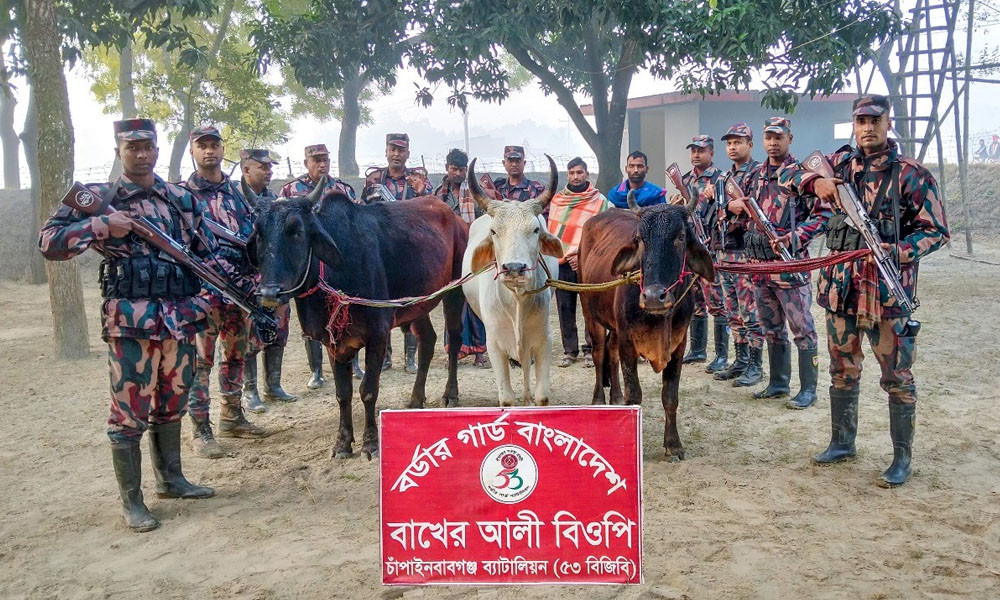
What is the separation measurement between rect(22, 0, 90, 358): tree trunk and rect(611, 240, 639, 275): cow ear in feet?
22.4

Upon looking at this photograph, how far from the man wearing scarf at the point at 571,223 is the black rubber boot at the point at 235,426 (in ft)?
10.9

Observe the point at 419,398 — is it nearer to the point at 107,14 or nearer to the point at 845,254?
the point at 845,254

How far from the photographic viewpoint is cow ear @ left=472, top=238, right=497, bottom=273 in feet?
18.2

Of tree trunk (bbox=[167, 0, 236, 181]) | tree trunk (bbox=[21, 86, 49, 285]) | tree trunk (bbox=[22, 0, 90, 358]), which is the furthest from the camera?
tree trunk (bbox=[167, 0, 236, 181])

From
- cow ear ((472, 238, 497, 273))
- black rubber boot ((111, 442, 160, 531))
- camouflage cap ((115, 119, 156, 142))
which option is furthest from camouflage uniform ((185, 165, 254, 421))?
cow ear ((472, 238, 497, 273))

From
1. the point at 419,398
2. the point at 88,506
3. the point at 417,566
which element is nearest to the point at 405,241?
the point at 419,398

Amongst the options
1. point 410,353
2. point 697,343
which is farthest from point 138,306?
point 697,343

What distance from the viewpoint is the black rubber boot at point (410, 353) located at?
846 centimetres

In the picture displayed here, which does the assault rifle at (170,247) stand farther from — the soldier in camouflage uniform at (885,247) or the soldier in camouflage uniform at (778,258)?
the soldier in camouflage uniform at (778,258)

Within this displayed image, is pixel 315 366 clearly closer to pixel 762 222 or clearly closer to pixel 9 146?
pixel 762 222

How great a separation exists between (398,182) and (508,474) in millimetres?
A: 5876

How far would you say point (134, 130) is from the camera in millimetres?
4516

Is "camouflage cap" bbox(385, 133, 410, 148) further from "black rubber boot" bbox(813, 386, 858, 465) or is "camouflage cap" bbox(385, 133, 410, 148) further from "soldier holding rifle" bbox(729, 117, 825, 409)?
"black rubber boot" bbox(813, 386, 858, 465)

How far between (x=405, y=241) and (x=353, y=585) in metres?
3.19
